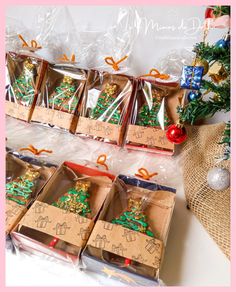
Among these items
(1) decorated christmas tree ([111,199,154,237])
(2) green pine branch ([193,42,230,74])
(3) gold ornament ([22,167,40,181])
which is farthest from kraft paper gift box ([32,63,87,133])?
(2) green pine branch ([193,42,230,74])

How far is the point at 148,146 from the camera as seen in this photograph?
3.15ft

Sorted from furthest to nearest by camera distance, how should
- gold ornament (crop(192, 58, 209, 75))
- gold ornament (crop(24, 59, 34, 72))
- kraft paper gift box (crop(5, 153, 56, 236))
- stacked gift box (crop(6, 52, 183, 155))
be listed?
gold ornament (crop(24, 59, 34, 72))
stacked gift box (crop(6, 52, 183, 155))
kraft paper gift box (crop(5, 153, 56, 236))
gold ornament (crop(192, 58, 209, 75))

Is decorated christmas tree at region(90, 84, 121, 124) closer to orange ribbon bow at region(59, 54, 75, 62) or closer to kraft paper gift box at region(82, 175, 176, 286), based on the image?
orange ribbon bow at region(59, 54, 75, 62)

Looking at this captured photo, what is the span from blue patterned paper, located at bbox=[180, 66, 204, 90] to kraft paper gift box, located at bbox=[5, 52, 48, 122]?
61cm

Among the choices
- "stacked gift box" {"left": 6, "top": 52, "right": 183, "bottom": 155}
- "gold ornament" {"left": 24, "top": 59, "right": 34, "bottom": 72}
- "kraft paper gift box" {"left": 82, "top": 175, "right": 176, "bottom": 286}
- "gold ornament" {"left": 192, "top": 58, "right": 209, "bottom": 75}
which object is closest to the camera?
"kraft paper gift box" {"left": 82, "top": 175, "right": 176, "bottom": 286}

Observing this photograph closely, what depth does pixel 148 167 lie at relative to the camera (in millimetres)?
985

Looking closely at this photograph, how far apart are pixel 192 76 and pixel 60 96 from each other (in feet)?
1.78

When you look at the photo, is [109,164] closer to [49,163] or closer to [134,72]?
[49,163]

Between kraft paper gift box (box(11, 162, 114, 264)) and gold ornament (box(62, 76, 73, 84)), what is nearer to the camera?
kraft paper gift box (box(11, 162, 114, 264))

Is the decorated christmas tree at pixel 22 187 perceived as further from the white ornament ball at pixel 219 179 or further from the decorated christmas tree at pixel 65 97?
the white ornament ball at pixel 219 179

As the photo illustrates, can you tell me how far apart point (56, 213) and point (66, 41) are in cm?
79

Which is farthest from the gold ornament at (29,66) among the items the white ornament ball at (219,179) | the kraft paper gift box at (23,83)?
the white ornament ball at (219,179)

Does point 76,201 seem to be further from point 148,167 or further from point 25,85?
point 25,85

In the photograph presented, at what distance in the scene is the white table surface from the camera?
697 millimetres
